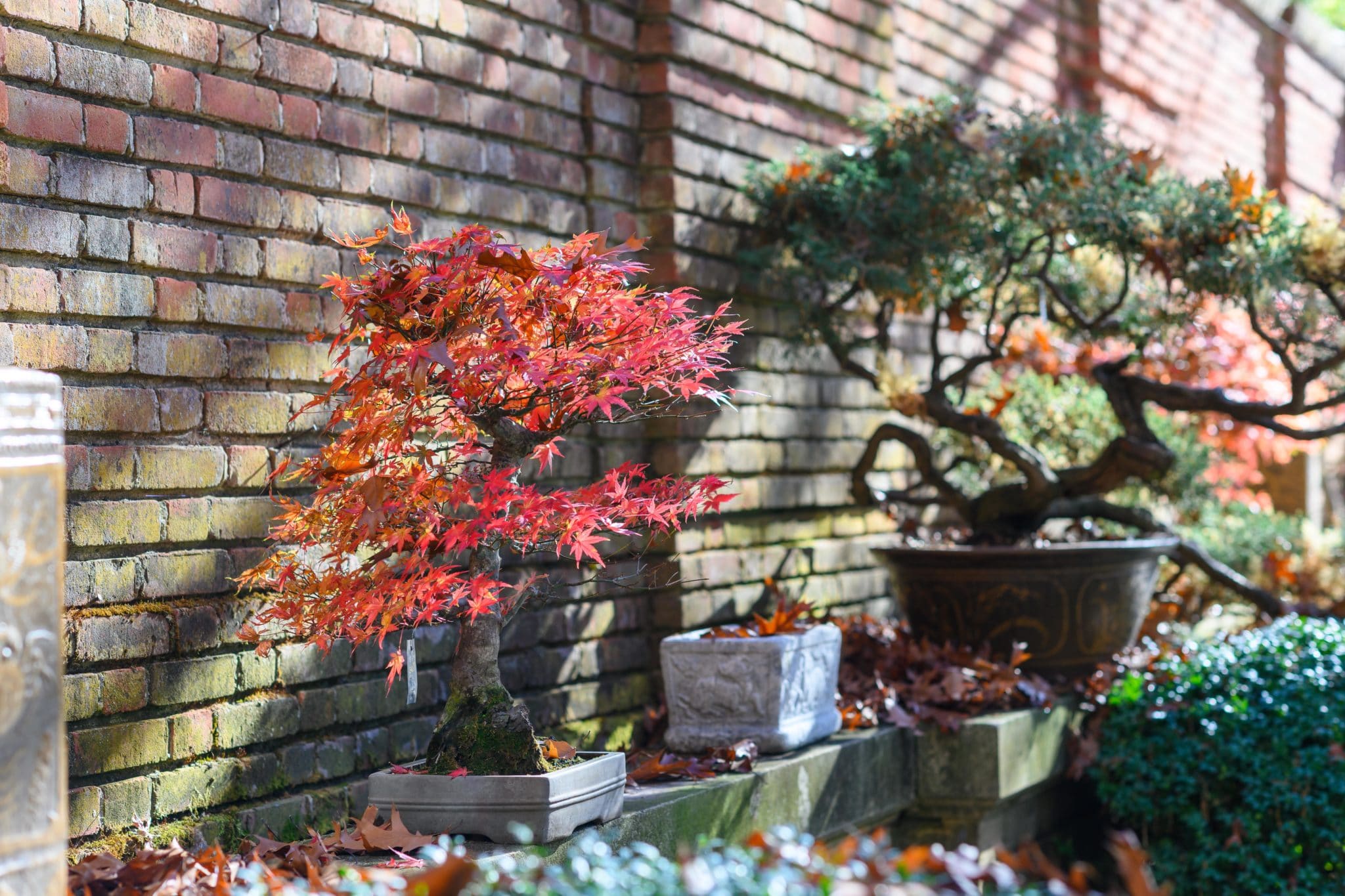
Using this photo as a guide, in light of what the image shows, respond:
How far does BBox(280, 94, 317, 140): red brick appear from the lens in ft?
10.6

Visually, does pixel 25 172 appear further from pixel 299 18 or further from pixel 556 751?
pixel 556 751

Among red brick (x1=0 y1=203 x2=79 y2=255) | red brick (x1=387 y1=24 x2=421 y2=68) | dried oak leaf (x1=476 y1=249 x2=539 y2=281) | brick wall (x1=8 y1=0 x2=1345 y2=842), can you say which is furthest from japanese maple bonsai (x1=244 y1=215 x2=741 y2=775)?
red brick (x1=387 y1=24 x2=421 y2=68)

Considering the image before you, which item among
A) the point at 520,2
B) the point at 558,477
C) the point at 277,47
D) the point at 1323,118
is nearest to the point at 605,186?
the point at 520,2

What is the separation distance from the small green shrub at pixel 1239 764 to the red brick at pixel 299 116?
3.31m

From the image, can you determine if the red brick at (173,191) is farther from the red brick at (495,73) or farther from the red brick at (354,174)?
the red brick at (495,73)

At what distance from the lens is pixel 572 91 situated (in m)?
4.16

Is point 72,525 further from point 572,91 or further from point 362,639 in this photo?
point 572,91

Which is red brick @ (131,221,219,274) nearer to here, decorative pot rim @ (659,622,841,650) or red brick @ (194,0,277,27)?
red brick @ (194,0,277,27)

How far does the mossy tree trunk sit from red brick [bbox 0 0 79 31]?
1199 millimetres

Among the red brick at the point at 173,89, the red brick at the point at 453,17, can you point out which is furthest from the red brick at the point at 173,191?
the red brick at the point at 453,17

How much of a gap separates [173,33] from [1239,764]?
3.85 meters

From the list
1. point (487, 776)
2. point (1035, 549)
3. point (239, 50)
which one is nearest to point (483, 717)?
point (487, 776)

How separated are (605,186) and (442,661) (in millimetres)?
1554

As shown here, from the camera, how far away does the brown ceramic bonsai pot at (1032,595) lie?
Answer: 473 cm
